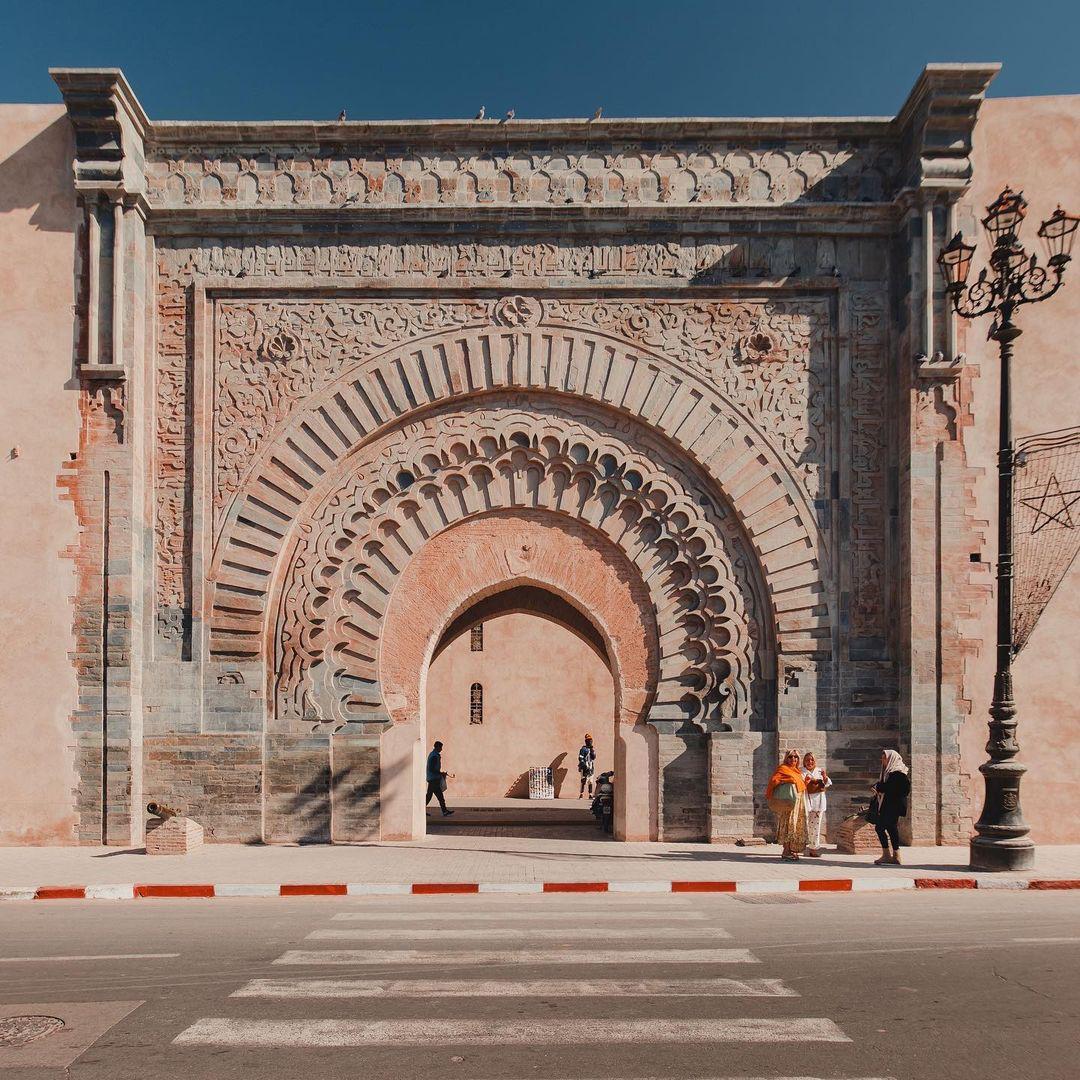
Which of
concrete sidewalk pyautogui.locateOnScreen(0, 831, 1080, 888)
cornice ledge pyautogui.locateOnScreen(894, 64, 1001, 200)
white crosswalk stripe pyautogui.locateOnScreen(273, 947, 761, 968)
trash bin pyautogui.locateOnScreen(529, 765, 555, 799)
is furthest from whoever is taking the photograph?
trash bin pyautogui.locateOnScreen(529, 765, 555, 799)

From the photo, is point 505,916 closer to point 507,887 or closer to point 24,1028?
point 507,887

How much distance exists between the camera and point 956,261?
30.2ft

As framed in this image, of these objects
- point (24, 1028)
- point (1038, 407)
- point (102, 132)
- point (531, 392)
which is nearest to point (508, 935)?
point (24, 1028)

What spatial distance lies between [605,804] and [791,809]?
139 inches

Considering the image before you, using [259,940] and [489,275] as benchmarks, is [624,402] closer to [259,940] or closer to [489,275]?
[489,275]

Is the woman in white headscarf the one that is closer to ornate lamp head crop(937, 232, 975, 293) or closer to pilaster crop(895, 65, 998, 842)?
pilaster crop(895, 65, 998, 842)

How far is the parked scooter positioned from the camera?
1230 centimetres

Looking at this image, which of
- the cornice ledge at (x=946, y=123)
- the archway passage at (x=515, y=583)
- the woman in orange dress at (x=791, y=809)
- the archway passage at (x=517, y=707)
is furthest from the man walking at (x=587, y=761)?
the cornice ledge at (x=946, y=123)


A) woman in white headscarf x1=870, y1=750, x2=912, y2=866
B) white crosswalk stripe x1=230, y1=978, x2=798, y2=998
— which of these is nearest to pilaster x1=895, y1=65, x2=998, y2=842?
woman in white headscarf x1=870, y1=750, x2=912, y2=866

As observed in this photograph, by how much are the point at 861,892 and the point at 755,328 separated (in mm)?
5251

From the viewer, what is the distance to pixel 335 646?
10719 millimetres

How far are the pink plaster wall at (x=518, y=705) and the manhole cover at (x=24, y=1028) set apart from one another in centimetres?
1496

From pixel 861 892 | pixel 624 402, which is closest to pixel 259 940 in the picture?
pixel 861 892

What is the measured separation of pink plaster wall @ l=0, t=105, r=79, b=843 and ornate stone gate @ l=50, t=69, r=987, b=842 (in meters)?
0.36
